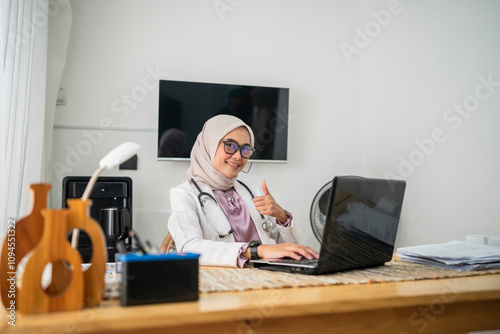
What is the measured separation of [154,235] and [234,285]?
9.15ft

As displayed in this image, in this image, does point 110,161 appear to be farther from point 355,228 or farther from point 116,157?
point 355,228

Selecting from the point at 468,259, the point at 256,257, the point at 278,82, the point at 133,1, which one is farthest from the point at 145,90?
the point at 468,259

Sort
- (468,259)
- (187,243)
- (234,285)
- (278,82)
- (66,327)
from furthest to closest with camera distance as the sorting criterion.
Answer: (278,82)
(187,243)
(468,259)
(234,285)
(66,327)

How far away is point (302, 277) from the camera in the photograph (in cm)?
131

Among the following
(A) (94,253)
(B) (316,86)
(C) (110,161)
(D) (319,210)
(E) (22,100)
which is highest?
(B) (316,86)

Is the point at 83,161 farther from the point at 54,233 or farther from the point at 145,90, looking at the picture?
the point at 54,233

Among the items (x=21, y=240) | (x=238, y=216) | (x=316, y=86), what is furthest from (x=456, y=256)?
(x=316, y=86)

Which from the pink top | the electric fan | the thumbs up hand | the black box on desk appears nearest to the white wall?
the electric fan

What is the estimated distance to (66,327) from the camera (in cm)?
82

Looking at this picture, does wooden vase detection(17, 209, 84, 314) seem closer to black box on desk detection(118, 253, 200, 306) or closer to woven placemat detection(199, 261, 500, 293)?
black box on desk detection(118, 253, 200, 306)

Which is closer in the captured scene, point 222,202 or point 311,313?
point 311,313

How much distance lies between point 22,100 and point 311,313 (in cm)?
229

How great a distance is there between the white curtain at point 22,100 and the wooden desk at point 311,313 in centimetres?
170

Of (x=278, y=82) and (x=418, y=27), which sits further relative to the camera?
(x=278, y=82)
